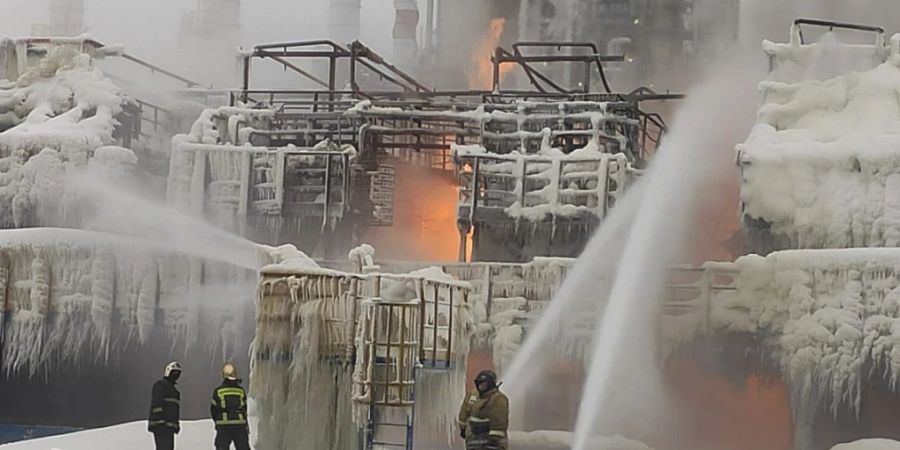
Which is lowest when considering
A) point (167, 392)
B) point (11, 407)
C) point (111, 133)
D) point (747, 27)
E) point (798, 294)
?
point (11, 407)

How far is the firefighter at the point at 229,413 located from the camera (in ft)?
36.9

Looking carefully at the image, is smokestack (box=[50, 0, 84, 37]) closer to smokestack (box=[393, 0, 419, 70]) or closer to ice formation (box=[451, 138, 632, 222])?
smokestack (box=[393, 0, 419, 70])

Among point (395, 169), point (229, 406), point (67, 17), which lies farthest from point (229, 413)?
point (67, 17)

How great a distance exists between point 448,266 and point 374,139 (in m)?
3.66

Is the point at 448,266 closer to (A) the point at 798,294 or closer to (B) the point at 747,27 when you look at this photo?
A: (A) the point at 798,294

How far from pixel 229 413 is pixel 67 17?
22.7 m

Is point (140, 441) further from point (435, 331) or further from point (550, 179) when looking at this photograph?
point (550, 179)

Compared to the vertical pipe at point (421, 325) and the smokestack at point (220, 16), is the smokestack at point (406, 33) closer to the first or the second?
the smokestack at point (220, 16)

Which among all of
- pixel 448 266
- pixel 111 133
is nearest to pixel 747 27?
pixel 448 266

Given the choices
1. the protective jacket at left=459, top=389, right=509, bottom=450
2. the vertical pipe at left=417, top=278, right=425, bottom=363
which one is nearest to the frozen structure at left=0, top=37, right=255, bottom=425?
the vertical pipe at left=417, top=278, right=425, bottom=363

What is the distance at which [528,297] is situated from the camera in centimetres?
1728

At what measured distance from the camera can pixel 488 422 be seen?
9.27m

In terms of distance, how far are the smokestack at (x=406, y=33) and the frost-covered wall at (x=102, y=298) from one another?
16.0 meters

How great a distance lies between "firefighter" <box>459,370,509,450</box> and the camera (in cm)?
927
